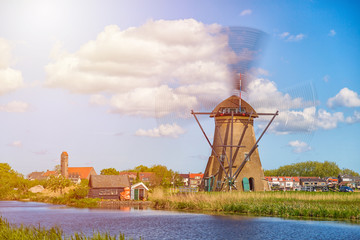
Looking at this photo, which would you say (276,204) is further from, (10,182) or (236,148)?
(10,182)

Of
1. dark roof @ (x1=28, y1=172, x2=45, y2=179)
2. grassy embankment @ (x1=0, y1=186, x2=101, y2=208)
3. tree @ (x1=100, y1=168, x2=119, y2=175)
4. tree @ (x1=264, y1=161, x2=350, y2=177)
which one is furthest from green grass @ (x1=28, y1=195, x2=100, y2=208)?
tree @ (x1=264, y1=161, x2=350, y2=177)

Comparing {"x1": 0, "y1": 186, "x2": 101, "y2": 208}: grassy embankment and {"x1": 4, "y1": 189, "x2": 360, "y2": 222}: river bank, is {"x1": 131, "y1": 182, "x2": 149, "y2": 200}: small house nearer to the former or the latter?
{"x1": 0, "y1": 186, "x2": 101, "y2": 208}: grassy embankment

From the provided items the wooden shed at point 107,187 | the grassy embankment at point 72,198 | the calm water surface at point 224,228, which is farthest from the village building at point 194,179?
the calm water surface at point 224,228

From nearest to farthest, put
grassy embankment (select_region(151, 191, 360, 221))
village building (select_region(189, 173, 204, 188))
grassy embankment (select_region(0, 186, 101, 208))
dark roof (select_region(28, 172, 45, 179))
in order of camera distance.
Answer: grassy embankment (select_region(151, 191, 360, 221)) → grassy embankment (select_region(0, 186, 101, 208)) → dark roof (select_region(28, 172, 45, 179)) → village building (select_region(189, 173, 204, 188))

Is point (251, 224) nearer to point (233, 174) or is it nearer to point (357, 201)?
point (357, 201)

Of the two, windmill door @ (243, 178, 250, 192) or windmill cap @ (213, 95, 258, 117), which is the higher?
windmill cap @ (213, 95, 258, 117)

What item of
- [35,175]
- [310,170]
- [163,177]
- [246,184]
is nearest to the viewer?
[246,184]

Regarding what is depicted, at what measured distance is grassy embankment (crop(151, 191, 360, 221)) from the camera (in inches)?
1120

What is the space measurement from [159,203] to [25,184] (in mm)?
55781

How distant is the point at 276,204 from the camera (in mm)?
31359

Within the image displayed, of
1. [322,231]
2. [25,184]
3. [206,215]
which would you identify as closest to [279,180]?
[25,184]

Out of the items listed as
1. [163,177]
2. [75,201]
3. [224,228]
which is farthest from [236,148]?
[163,177]

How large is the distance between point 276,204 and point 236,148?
525 inches

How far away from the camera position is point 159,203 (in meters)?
41.9
